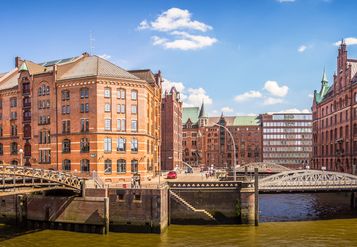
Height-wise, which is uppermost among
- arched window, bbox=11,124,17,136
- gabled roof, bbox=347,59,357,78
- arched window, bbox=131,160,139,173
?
gabled roof, bbox=347,59,357,78

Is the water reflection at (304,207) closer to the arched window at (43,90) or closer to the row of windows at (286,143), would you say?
the arched window at (43,90)

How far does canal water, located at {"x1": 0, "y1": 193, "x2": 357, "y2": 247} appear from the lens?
34.4 meters

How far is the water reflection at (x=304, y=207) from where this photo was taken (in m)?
47.3

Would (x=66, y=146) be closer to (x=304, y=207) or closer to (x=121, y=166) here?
(x=121, y=166)

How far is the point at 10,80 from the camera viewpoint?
74875 mm

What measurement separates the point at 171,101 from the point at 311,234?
68548 millimetres

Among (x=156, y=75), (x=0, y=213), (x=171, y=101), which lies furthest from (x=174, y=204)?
(x=171, y=101)

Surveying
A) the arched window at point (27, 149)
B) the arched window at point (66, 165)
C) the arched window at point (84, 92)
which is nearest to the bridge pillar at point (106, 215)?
the arched window at point (66, 165)

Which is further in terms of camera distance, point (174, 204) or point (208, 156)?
point (208, 156)

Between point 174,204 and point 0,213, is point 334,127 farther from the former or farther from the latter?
point 0,213

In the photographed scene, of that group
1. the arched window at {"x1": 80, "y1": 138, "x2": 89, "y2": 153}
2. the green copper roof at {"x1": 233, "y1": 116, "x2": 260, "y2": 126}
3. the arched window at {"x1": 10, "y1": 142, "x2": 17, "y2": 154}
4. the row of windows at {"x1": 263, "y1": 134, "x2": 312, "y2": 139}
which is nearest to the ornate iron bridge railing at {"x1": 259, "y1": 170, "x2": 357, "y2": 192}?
the arched window at {"x1": 80, "y1": 138, "x2": 89, "y2": 153}

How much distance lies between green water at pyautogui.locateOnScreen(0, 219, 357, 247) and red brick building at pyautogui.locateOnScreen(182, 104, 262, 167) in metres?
108

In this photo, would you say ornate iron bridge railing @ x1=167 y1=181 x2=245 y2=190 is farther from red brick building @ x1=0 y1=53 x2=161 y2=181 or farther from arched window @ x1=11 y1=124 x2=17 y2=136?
arched window @ x1=11 y1=124 x2=17 y2=136

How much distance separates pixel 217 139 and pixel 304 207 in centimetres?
10254
